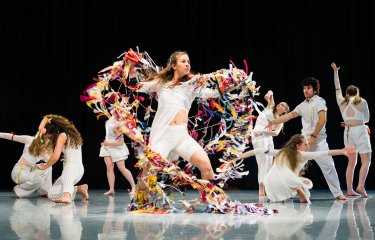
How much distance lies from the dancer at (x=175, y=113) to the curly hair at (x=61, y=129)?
158 centimetres

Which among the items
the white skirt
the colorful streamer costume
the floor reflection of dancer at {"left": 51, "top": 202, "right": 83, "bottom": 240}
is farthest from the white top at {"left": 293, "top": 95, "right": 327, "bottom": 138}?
the floor reflection of dancer at {"left": 51, "top": 202, "right": 83, "bottom": 240}

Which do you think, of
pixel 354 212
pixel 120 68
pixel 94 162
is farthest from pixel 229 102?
pixel 94 162

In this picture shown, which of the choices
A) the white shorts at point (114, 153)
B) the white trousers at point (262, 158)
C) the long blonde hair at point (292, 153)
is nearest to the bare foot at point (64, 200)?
the white shorts at point (114, 153)

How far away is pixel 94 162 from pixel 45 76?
159cm

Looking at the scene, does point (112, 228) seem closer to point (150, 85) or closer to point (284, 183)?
point (150, 85)

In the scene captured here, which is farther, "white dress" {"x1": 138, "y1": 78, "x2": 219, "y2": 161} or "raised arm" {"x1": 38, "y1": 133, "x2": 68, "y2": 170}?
"raised arm" {"x1": 38, "y1": 133, "x2": 68, "y2": 170}

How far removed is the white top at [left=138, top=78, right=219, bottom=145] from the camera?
5.12 meters

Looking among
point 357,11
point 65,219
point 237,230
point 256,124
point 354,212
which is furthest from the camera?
point 357,11

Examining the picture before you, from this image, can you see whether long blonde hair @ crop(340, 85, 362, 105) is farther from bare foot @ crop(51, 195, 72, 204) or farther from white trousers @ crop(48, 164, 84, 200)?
bare foot @ crop(51, 195, 72, 204)

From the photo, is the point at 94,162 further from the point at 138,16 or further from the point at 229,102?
the point at 229,102

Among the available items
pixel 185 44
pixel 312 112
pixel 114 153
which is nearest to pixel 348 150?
pixel 312 112

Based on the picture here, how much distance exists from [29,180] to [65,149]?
1.32m

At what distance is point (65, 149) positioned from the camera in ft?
21.9

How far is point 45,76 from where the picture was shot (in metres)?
Result: 9.65
